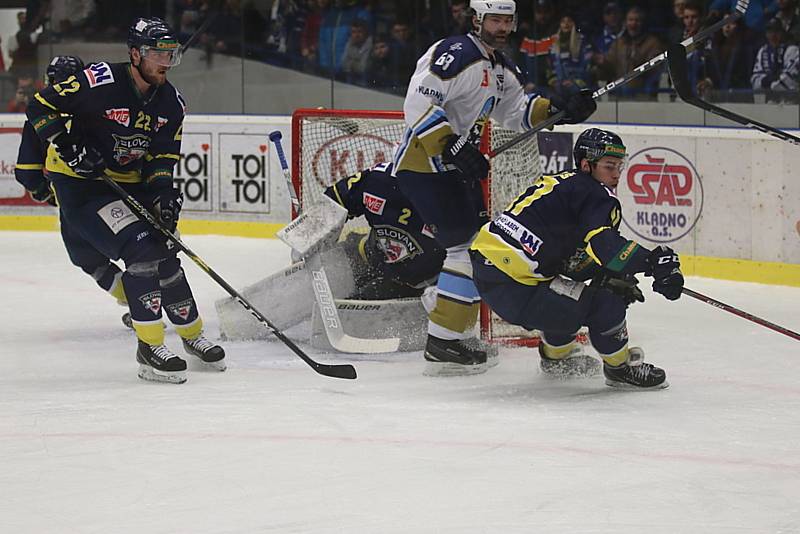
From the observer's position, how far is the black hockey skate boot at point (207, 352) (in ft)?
14.0

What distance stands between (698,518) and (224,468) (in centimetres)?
106

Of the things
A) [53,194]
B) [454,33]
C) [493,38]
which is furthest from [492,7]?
[454,33]

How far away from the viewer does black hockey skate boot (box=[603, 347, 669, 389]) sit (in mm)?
3869

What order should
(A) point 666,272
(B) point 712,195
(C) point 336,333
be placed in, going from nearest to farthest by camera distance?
1. (A) point 666,272
2. (C) point 336,333
3. (B) point 712,195

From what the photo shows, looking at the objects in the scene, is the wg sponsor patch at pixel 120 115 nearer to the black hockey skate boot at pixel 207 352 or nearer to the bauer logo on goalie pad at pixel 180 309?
the bauer logo on goalie pad at pixel 180 309

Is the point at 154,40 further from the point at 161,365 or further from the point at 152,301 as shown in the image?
the point at 161,365

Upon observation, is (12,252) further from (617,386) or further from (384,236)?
(617,386)

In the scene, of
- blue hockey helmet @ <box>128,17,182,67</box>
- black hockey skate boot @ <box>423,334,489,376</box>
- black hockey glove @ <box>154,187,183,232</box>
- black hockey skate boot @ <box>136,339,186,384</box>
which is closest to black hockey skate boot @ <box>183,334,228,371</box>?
black hockey skate boot @ <box>136,339,186,384</box>

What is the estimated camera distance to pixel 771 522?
2.67 m

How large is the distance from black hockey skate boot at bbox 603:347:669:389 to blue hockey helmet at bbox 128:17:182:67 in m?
1.57

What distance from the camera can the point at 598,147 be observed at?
375 centimetres

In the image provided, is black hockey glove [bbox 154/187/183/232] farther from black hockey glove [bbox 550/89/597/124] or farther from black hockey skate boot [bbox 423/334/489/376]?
black hockey glove [bbox 550/89/597/124]

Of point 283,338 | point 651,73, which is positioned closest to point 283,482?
point 283,338

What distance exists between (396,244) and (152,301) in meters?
0.94
